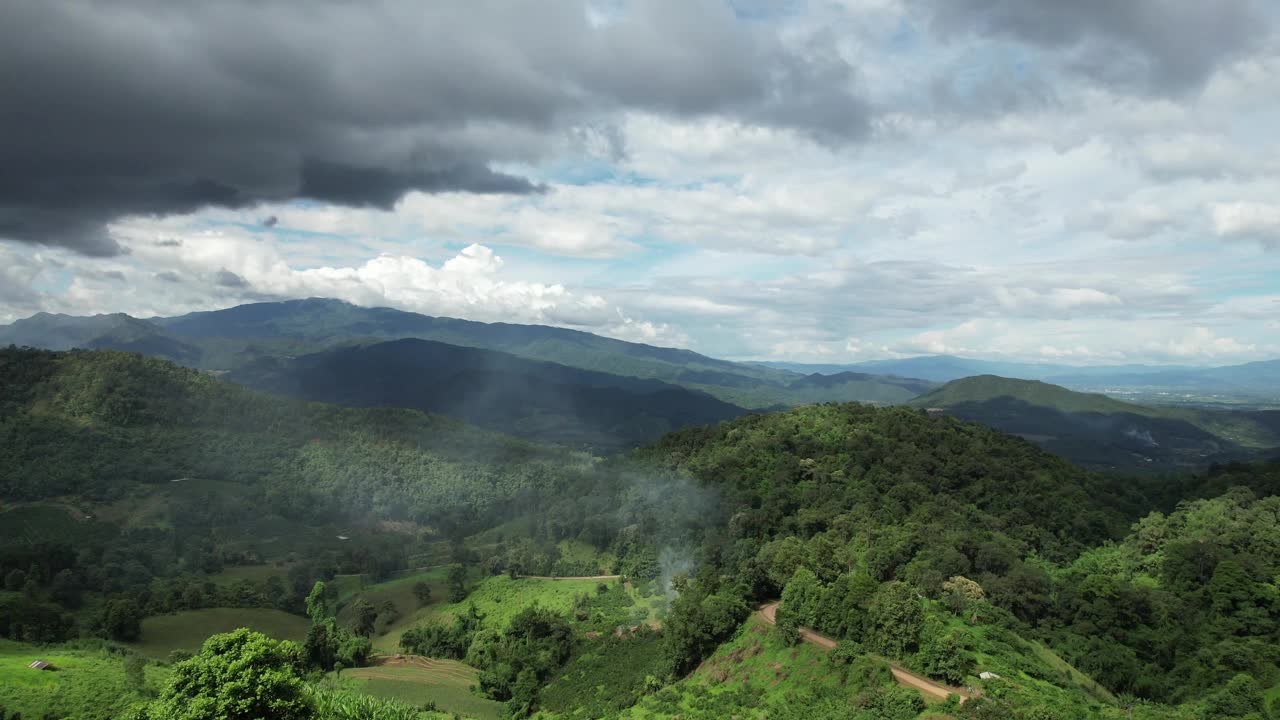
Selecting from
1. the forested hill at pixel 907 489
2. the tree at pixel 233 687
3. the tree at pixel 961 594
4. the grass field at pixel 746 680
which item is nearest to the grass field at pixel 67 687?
the tree at pixel 233 687

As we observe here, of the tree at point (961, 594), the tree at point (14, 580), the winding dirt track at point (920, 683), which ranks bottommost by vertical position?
the tree at point (14, 580)

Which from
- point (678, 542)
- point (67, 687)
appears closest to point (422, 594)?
point (678, 542)

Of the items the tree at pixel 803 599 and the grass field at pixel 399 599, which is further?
the grass field at pixel 399 599

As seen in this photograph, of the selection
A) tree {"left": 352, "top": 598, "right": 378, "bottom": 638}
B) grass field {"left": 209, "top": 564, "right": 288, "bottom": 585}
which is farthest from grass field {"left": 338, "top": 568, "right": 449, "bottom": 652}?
grass field {"left": 209, "top": 564, "right": 288, "bottom": 585}

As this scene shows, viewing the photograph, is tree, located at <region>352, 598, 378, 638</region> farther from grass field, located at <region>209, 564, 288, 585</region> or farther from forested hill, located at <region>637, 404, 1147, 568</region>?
forested hill, located at <region>637, 404, 1147, 568</region>

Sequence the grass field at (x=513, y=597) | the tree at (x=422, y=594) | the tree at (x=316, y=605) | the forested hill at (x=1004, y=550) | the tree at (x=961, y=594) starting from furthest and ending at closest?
the tree at (x=422, y=594) → the tree at (x=316, y=605) → the grass field at (x=513, y=597) → the tree at (x=961, y=594) → the forested hill at (x=1004, y=550)

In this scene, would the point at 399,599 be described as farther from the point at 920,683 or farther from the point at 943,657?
the point at 943,657

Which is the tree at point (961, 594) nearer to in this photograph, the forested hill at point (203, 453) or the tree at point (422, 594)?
the tree at point (422, 594)
